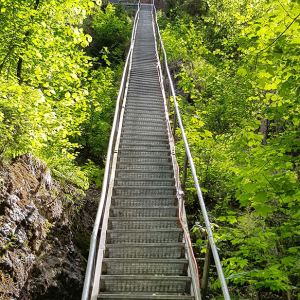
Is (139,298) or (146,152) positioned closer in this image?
(139,298)

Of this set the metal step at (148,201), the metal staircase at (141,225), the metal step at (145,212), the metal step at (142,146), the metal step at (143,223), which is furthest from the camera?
the metal step at (142,146)

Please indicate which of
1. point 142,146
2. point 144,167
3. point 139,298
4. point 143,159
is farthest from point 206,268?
point 142,146

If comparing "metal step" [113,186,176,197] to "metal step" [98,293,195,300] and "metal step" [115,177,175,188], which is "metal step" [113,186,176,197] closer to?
"metal step" [115,177,175,188]

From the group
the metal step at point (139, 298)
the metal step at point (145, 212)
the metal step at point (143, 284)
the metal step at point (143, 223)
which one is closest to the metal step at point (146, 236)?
the metal step at point (143, 223)

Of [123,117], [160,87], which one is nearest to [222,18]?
[160,87]

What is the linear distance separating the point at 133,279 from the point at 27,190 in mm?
2375

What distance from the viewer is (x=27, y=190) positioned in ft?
15.3

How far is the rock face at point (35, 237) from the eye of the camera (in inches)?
154

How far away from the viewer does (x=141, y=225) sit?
4941 millimetres

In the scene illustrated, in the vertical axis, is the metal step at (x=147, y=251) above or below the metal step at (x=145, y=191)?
below

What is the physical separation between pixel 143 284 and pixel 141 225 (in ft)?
3.88

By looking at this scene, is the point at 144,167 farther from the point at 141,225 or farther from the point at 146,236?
the point at 146,236

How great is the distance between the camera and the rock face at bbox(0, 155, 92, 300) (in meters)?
3.91

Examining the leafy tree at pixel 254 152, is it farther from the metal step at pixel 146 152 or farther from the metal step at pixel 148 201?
the metal step at pixel 148 201
